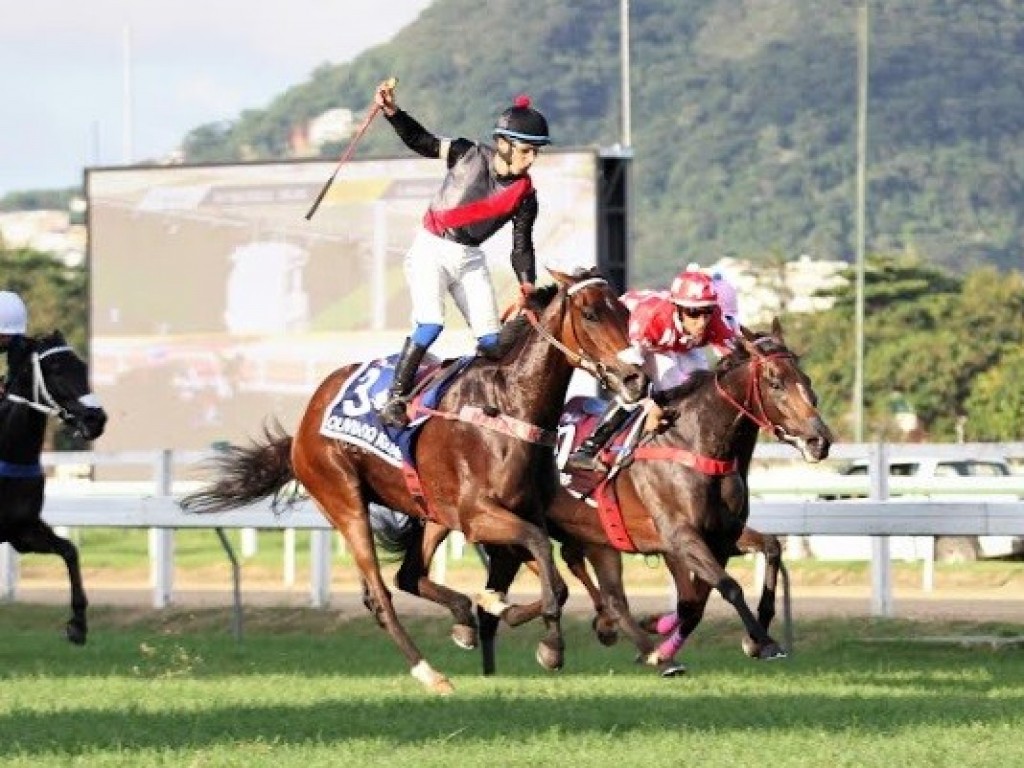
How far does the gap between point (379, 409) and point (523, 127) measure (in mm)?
1682

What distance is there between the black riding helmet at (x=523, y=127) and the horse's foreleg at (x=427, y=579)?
7.16 feet

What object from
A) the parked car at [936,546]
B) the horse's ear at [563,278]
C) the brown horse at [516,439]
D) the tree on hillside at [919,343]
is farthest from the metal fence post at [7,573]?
the tree on hillside at [919,343]

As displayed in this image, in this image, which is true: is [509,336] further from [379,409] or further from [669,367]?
[669,367]

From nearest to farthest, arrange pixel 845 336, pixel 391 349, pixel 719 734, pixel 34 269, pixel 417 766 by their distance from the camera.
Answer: pixel 417 766 < pixel 719 734 < pixel 391 349 < pixel 845 336 < pixel 34 269

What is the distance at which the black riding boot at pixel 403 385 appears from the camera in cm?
1438

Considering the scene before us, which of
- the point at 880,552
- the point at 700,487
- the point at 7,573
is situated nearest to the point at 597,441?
the point at 700,487

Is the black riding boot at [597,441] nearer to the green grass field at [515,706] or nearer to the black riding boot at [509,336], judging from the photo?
the green grass field at [515,706]

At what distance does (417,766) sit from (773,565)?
5.29 metres

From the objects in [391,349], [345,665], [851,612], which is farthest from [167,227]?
[345,665]

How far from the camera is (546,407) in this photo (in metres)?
13.7

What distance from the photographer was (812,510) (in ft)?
59.6

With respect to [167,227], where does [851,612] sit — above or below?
below

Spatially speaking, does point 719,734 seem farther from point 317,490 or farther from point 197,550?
point 197,550

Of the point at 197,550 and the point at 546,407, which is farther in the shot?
the point at 197,550
